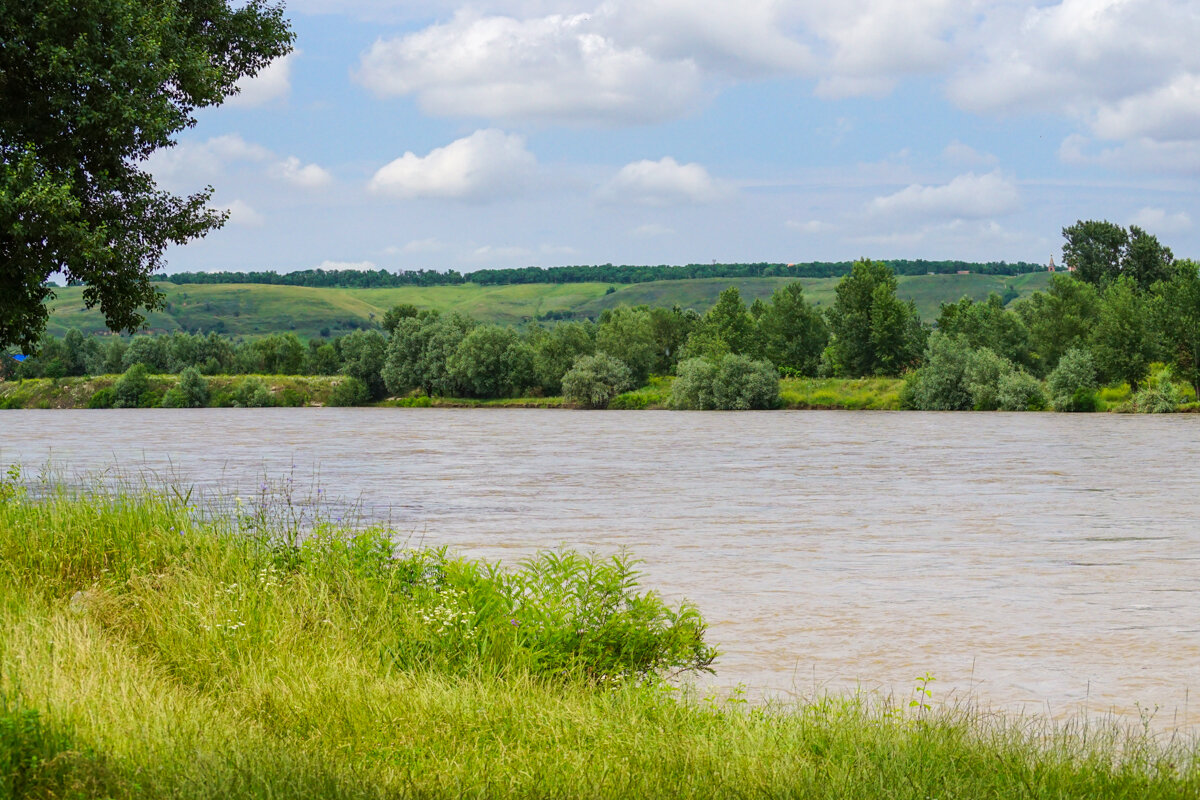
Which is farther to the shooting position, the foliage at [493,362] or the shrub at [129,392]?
the shrub at [129,392]

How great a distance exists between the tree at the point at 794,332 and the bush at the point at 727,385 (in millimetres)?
16169

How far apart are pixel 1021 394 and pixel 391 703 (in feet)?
319

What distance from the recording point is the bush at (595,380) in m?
123

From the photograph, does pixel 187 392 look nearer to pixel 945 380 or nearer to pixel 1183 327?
pixel 945 380

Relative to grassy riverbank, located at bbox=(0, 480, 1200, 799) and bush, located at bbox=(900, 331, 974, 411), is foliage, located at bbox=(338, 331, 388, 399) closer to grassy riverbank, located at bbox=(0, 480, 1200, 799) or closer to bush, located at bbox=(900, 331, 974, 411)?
bush, located at bbox=(900, 331, 974, 411)

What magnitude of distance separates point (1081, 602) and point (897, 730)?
11026 mm

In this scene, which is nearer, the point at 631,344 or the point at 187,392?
the point at 631,344

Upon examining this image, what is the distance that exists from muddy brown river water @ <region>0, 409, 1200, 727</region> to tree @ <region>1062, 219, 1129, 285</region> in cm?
7629

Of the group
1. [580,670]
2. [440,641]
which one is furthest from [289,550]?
[580,670]

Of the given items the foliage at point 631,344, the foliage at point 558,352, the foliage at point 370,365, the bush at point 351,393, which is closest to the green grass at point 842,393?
the foliage at point 631,344

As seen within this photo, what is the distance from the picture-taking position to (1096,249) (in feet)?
464

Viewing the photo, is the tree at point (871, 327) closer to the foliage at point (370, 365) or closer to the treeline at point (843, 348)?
the treeline at point (843, 348)

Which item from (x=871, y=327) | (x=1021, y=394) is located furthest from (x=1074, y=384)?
(x=871, y=327)

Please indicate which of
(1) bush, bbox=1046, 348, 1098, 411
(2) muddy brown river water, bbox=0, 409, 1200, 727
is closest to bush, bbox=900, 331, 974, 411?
(1) bush, bbox=1046, 348, 1098, 411
